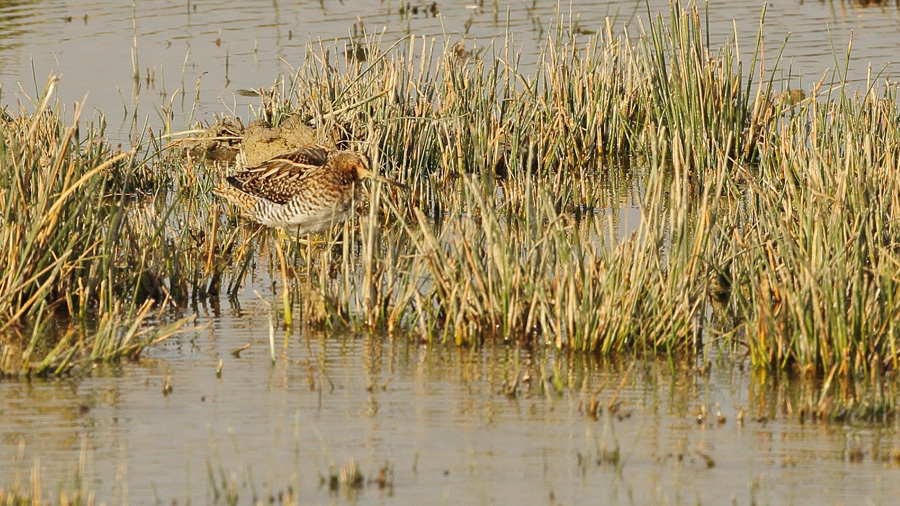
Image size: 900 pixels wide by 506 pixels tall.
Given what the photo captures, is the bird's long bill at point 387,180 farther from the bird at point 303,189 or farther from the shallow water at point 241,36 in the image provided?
the shallow water at point 241,36

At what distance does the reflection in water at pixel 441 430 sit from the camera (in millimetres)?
4805

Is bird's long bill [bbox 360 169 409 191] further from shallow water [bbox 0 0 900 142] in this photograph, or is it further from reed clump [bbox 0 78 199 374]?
shallow water [bbox 0 0 900 142]

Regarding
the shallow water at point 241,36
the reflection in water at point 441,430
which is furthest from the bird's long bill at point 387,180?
the shallow water at point 241,36

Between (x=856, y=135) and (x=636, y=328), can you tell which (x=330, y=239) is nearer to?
(x=636, y=328)

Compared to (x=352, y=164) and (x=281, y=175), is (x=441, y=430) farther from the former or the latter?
(x=281, y=175)

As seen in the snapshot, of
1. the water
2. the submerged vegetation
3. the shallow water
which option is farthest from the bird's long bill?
the shallow water

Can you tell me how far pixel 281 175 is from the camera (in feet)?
30.0

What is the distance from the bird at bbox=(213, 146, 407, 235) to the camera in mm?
8867

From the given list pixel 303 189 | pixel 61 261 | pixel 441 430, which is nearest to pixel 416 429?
pixel 441 430

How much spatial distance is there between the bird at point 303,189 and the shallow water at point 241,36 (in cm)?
299

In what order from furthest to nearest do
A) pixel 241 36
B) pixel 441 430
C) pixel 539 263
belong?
pixel 241 36 < pixel 539 263 < pixel 441 430

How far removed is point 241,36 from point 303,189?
846cm

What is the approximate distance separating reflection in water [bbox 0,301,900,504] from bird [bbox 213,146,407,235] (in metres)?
2.37

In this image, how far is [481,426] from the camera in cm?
545
